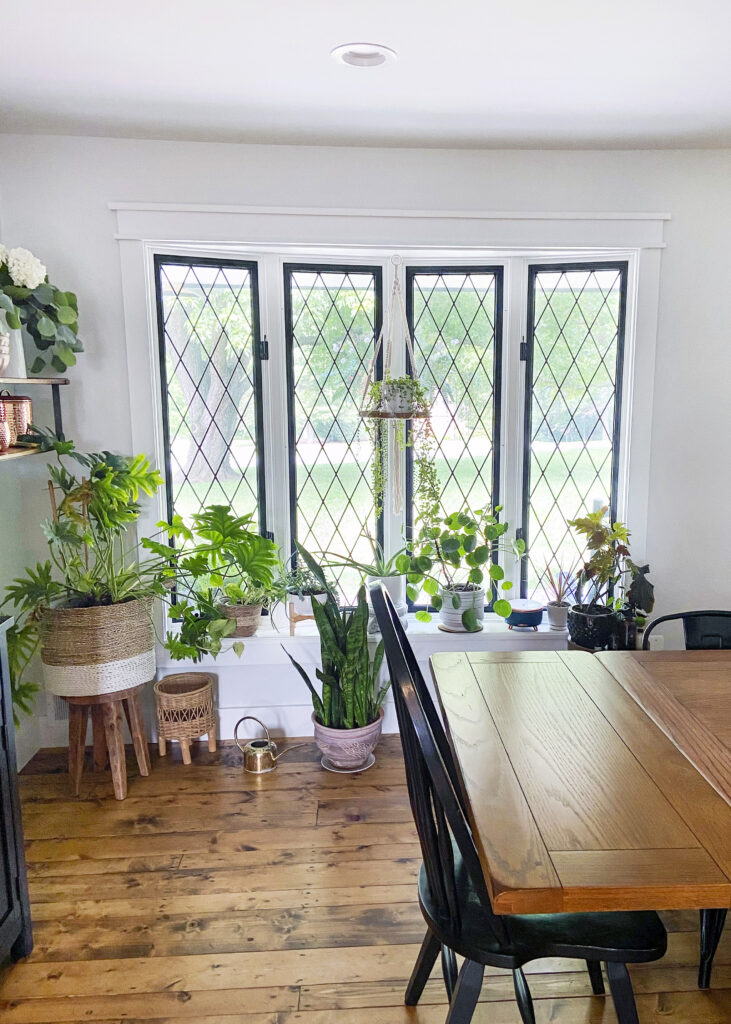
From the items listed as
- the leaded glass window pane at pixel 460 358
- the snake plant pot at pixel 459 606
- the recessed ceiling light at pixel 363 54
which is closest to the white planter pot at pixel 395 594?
the snake plant pot at pixel 459 606

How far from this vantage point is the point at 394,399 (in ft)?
9.87

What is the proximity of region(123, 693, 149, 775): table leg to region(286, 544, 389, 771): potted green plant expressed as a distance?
2.05 feet

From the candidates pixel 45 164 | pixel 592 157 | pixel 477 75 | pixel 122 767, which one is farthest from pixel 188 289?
pixel 122 767

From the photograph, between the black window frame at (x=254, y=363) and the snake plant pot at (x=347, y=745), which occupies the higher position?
the black window frame at (x=254, y=363)

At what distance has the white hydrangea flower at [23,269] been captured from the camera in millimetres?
2551

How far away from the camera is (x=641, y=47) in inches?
83.1

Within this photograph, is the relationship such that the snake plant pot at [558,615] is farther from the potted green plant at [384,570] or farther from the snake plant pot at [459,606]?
the potted green plant at [384,570]

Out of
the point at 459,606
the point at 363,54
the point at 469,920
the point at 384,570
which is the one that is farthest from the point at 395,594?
the point at 363,54

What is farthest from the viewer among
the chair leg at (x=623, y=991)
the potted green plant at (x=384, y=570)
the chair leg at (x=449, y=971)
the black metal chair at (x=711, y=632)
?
the potted green plant at (x=384, y=570)

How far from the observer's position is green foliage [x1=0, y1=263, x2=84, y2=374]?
2625 mm

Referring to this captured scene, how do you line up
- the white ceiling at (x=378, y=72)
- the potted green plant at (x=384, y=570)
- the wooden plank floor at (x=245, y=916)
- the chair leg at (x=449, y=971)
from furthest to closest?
the potted green plant at (x=384, y=570) < the white ceiling at (x=378, y=72) < the wooden plank floor at (x=245, y=916) < the chair leg at (x=449, y=971)

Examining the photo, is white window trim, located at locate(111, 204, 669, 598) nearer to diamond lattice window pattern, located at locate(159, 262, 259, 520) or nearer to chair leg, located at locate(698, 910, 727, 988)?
diamond lattice window pattern, located at locate(159, 262, 259, 520)

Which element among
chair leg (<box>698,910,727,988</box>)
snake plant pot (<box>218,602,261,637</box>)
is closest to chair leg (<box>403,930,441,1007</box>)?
chair leg (<box>698,910,727,988</box>)

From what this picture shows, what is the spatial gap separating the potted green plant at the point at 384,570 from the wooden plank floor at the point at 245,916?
0.71m
